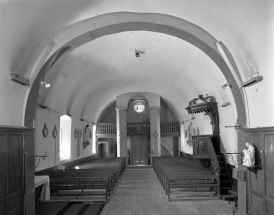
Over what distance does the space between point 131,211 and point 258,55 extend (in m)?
5.64

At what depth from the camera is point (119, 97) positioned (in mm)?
23203

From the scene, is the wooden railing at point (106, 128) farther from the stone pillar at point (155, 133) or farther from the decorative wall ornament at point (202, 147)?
the decorative wall ornament at point (202, 147)

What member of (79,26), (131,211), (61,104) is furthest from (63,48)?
(61,104)

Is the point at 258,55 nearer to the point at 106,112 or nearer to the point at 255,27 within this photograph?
the point at 255,27

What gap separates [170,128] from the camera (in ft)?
79.9

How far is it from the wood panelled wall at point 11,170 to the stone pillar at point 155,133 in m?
16.7

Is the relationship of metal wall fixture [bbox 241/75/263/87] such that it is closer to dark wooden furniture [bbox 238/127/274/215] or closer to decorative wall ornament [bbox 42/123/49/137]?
dark wooden furniture [bbox 238/127/274/215]

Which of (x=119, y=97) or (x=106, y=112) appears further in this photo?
(x=106, y=112)

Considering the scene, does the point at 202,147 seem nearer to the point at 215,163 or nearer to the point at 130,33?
the point at 215,163

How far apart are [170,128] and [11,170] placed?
752 inches

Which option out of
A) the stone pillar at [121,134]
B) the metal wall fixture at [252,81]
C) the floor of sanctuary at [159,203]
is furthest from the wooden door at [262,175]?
the stone pillar at [121,134]

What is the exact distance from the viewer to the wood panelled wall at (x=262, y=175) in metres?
5.86

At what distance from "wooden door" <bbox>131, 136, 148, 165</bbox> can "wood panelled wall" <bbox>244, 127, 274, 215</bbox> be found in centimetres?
1771

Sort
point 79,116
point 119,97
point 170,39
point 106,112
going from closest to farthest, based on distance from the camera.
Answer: point 170,39
point 79,116
point 119,97
point 106,112
